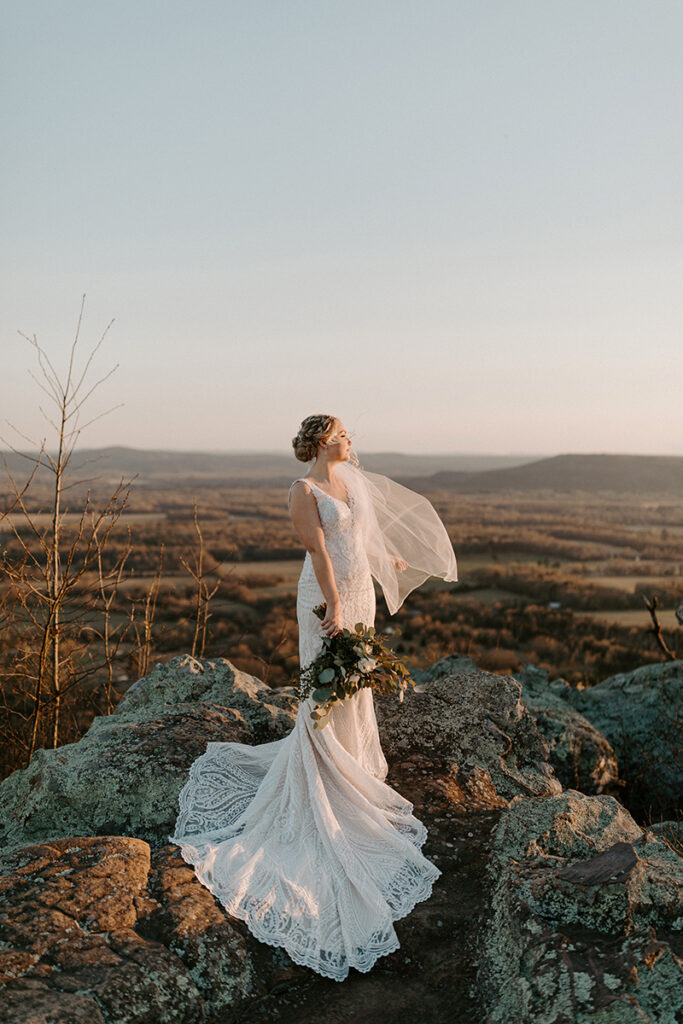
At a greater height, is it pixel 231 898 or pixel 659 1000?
pixel 659 1000

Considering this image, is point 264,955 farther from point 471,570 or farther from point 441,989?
point 471,570

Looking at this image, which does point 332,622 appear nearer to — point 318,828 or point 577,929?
point 318,828

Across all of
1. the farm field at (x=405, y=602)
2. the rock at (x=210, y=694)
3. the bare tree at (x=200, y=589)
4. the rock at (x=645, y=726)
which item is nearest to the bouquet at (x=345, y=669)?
the farm field at (x=405, y=602)

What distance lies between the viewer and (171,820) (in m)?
5.20

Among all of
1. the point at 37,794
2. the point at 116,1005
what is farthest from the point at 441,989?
the point at 37,794

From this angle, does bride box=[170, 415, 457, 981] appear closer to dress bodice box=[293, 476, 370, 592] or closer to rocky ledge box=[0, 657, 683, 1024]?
dress bodice box=[293, 476, 370, 592]

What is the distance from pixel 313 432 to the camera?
17.1 ft

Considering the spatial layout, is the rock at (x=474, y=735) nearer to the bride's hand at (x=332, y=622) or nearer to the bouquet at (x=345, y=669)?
the bouquet at (x=345, y=669)

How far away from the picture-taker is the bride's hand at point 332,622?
5.21 meters

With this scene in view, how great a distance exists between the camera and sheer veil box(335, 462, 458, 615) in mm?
6188

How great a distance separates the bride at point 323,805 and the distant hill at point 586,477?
346 ft

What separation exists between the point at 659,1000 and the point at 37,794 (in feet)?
13.4

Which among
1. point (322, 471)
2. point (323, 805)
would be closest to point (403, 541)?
point (322, 471)

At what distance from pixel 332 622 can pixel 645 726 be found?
5.16 meters
